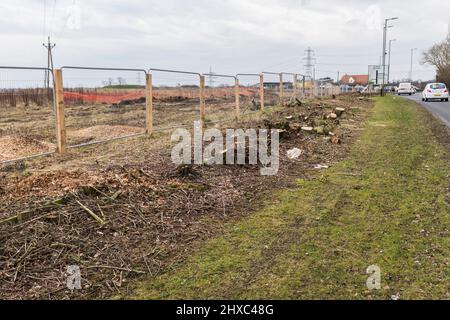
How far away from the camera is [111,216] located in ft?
16.7

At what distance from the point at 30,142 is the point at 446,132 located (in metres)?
12.5

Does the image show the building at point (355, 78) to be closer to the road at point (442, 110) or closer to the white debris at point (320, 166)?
the road at point (442, 110)

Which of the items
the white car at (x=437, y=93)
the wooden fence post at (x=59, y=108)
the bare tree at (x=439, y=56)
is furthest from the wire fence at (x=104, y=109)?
the bare tree at (x=439, y=56)

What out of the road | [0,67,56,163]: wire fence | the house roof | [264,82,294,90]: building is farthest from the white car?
the house roof

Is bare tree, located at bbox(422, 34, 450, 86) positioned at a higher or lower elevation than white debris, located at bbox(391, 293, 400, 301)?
higher

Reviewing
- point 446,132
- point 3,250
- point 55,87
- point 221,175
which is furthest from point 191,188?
point 446,132

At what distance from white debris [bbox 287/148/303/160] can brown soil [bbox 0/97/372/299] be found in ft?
3.38

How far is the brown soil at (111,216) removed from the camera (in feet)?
13.1

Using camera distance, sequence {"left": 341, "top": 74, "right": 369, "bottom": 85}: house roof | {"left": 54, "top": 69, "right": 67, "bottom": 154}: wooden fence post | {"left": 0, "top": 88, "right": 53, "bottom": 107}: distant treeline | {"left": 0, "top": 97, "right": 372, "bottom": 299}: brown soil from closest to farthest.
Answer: {"left": 0, "top": 97, "right": 372, "bottom": 299}: brown soil, {"left": 54, "top": 69, "right": 67, "bottom": 154}: wooden fence post, {"left": 0, "top": 88, "right": 53, "bottom": 107}: distant treeline, {"left": 341, "top": 74, "right": 369, "bottom": 85}: house roof

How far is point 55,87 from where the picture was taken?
891cm

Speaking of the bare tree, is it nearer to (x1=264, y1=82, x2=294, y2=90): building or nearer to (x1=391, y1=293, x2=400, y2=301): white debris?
(x1=264, y1=82, x2=294, y2=90): building

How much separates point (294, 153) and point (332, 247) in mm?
5110

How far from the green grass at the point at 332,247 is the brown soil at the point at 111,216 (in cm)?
37

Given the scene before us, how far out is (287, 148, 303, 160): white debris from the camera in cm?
932
